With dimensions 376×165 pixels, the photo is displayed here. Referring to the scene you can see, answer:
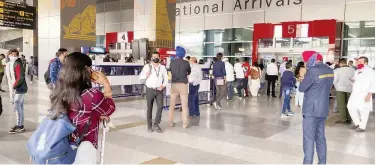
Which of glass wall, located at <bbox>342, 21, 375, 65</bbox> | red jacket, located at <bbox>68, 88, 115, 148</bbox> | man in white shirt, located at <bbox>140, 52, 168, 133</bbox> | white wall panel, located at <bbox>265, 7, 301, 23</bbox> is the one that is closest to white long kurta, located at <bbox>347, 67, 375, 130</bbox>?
man in white shirt, located at <bbox>140, 52, 168, 133</bbox>

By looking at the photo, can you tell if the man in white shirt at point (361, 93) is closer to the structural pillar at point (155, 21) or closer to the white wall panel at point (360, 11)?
the white wall panel at point (360, 11)

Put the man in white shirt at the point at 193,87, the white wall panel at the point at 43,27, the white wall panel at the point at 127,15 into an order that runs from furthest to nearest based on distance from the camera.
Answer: the white wall panel at the point at 127,15 → the white wall panel at the point at 43,27 → the man in white shirt at the point at 193,87

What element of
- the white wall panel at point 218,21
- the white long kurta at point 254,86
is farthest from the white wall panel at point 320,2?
the white long kurta at point 254,86

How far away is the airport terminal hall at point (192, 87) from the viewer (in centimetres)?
201

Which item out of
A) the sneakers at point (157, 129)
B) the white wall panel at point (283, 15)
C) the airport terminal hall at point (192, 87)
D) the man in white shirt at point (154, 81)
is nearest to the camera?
the airport terminal hall at point (192, 87)

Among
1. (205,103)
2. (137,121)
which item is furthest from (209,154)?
(205,103)

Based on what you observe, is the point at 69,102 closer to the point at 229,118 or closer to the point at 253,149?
the point at 253,149

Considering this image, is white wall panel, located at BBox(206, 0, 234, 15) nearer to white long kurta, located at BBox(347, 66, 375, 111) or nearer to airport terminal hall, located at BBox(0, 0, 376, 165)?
airport terminal hall, located at BBox(0, 0, 376, 165)

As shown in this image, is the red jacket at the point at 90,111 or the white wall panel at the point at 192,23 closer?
the red jacket at the point at 90,111

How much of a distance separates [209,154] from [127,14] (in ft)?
62.4

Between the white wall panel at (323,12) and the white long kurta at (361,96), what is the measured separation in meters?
8.80

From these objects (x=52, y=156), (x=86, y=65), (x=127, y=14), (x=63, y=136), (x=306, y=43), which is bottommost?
(x=52, y=156)

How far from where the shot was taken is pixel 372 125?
7.14 metres

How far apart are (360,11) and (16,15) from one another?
1558 cm
